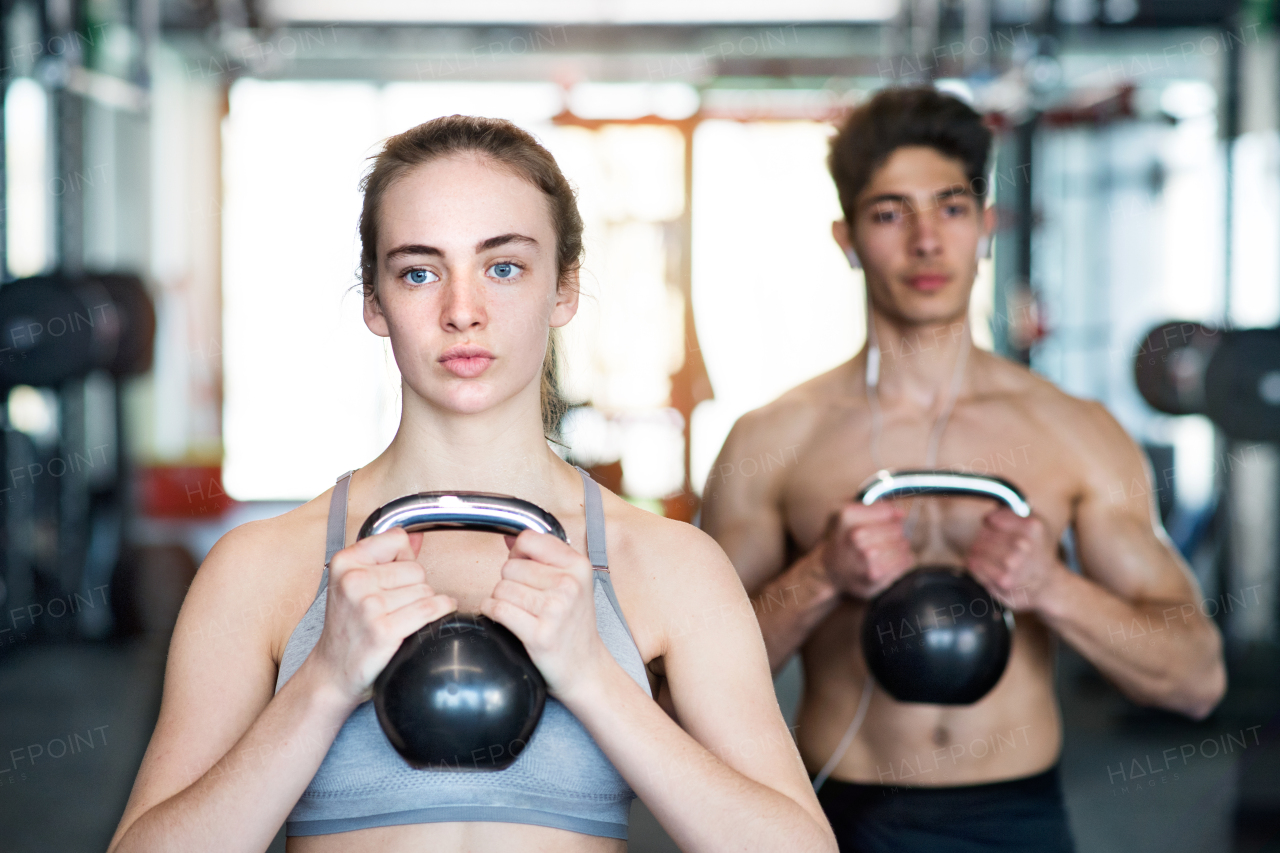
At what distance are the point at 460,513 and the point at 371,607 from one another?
0.43ft

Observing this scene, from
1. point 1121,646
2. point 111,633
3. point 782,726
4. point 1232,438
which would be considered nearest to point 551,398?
point 782,726

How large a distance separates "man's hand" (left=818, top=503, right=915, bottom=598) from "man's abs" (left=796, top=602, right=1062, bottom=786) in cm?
35

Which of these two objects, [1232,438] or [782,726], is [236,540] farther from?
[1232,438]

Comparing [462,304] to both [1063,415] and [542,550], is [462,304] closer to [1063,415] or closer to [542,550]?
[542,550]

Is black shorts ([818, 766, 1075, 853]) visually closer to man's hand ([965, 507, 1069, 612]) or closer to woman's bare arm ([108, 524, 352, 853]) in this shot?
man's hand ([965, 507, 1069, 612])

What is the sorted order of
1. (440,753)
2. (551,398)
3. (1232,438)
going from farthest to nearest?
(1232,438)
(551,398)
(440,753)

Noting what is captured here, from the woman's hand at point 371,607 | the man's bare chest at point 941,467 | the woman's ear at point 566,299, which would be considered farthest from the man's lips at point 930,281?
the woman's hand at point 371,607

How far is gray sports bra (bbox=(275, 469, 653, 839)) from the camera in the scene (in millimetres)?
1297

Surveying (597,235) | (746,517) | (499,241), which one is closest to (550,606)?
(499,241)

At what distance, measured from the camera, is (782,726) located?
1406 millimetres

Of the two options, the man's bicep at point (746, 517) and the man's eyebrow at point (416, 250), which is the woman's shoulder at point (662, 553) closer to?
the man's eyebrow at point (416, 250)

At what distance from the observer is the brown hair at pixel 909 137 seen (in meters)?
2.24

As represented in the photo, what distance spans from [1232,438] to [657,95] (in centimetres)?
567

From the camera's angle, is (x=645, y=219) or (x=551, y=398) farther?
(x=645, y=219)
